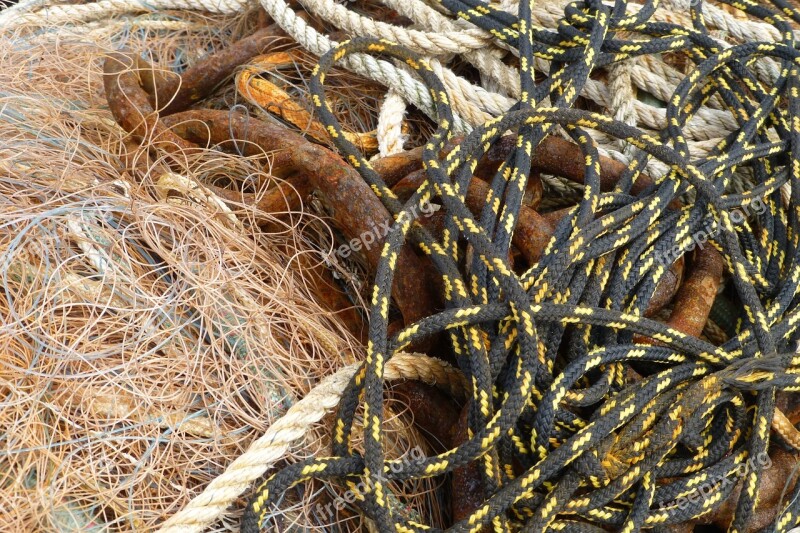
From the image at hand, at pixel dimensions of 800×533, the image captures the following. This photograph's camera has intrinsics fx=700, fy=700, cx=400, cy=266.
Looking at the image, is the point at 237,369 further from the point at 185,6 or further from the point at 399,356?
the point at 185,6

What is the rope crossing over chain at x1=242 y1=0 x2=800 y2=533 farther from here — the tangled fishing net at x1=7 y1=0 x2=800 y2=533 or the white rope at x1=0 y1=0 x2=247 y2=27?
the white rope at x1=0 y1=0 x2=247 y2=27

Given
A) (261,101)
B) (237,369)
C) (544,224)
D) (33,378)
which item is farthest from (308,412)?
(261,101)

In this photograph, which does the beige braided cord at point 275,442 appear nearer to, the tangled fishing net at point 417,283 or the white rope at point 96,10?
the tangled fishing net at point 417,283

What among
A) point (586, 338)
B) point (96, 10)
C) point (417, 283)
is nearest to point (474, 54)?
point (417, 283)

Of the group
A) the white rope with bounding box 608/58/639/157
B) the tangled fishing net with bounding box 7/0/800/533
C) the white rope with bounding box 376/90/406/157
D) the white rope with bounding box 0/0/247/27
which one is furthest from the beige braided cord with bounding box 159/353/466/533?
the white rope with bounding box 0/0/247/27

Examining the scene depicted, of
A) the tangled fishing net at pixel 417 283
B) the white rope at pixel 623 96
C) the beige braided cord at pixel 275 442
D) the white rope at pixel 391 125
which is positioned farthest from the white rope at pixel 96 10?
the beige braided cord at pixel 275 442
